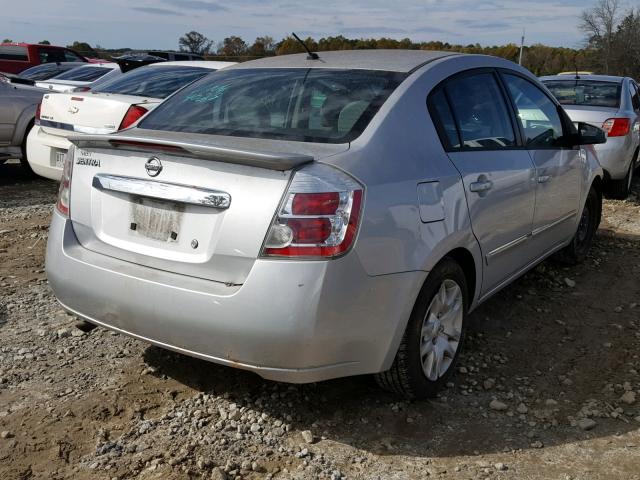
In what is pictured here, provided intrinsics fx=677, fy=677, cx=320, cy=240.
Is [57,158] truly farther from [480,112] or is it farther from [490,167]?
[490,167]

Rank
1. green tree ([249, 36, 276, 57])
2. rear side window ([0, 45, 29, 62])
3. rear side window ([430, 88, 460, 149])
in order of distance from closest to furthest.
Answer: rear side window ([430, 88, 460, 149])
rear side window ([0, 45, 29, 62])
green tree ([249, 36, 276, 57])

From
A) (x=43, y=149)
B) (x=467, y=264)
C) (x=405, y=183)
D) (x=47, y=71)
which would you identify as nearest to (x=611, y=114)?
(x=467, y=264)

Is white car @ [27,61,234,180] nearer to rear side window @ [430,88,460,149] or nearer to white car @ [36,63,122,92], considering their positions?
rear side window @ [430,88,460,149]

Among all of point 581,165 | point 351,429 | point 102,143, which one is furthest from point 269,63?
point 581,165

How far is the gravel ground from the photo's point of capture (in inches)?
109

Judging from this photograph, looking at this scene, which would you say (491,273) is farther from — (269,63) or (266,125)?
(269,63)

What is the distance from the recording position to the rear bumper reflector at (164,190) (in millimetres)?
2684

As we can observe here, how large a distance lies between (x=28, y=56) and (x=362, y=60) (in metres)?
19.9

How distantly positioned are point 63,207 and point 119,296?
0.65 meters

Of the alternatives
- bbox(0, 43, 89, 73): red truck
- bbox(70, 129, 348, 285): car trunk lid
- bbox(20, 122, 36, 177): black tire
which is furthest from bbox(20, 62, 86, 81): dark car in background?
bbox(70, 129, 348, 285): car trunk lid

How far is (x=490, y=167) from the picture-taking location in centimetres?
358

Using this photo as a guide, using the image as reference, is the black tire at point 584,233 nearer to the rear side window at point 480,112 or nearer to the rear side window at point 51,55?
the rear side window at point 480,112

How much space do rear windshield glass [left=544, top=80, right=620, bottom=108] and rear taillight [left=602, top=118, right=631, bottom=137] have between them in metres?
0.45

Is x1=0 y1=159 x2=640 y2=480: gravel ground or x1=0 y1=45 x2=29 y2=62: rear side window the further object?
x1=0 y1=45 x2=29 y2=62: rear side window
